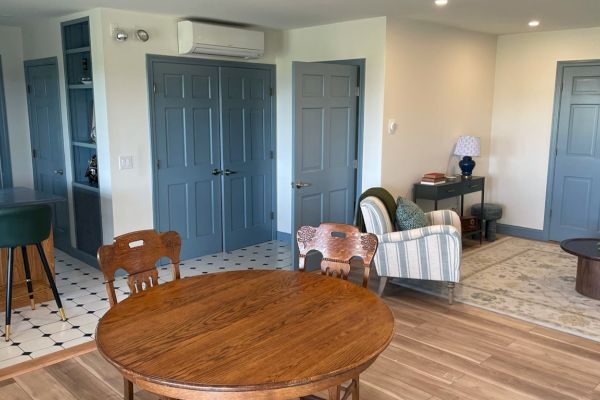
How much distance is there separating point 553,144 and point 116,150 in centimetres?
481

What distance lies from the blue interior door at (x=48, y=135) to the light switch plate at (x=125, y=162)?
3.29 ft

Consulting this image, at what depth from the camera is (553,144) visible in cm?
610

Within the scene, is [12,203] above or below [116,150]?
below

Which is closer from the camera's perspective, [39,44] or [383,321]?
[383,321]

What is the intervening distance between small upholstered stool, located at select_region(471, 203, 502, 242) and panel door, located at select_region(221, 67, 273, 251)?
249cm

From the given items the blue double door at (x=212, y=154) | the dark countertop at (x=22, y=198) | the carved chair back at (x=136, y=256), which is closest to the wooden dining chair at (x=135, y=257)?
the carved chair back at (x=136, y=256)

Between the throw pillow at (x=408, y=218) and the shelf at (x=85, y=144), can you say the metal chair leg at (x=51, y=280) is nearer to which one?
the shelf at (x=85, y=144)

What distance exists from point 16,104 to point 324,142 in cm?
363

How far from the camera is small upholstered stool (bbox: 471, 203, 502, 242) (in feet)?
20.4

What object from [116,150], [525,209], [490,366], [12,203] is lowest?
[490,366]

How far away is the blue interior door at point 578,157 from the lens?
5.80 meters

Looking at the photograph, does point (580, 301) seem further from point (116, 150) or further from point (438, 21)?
point (116, 150)

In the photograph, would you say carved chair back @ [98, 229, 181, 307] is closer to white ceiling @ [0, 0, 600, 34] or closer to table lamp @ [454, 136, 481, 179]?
white ceiling @ [0, 0, 600, 34]

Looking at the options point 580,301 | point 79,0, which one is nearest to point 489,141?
point 580,301
